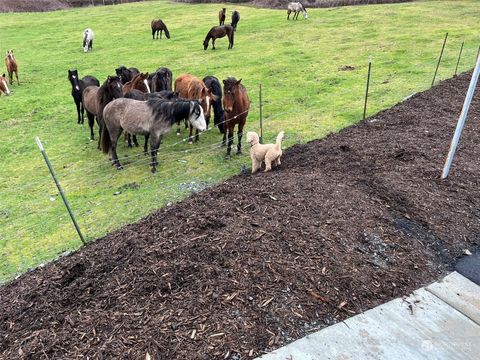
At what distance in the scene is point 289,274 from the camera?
4.14 metres

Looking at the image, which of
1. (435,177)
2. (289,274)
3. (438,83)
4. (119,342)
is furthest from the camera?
(438,83)

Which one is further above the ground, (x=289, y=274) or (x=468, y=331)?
(x=289, y=274)

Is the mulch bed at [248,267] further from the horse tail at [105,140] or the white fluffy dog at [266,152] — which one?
the horse tail at [105,140]

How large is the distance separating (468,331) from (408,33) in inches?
773

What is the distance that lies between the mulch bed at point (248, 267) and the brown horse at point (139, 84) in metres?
5.21

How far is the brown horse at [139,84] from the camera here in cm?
1013

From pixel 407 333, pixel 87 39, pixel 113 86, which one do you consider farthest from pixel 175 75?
pixel 407 333

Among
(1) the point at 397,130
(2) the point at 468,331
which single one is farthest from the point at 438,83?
(2) the point at 468,331

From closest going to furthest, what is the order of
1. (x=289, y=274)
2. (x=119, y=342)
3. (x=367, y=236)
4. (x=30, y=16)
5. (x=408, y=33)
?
(x=119, y=342), (x=289, y=274), (x=367, y=236), (x=408, y=33), (x=30, y=16)

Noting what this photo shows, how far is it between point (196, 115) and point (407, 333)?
543 centimetres

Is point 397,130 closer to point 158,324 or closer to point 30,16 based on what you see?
point 158,324

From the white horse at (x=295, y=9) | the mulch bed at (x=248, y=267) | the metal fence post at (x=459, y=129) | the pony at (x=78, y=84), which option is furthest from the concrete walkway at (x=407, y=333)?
the white horse at (x=295, y=9)

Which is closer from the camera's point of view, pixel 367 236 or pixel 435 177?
pixel 367 236

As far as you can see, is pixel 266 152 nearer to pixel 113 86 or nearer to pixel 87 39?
pixel 113 86
